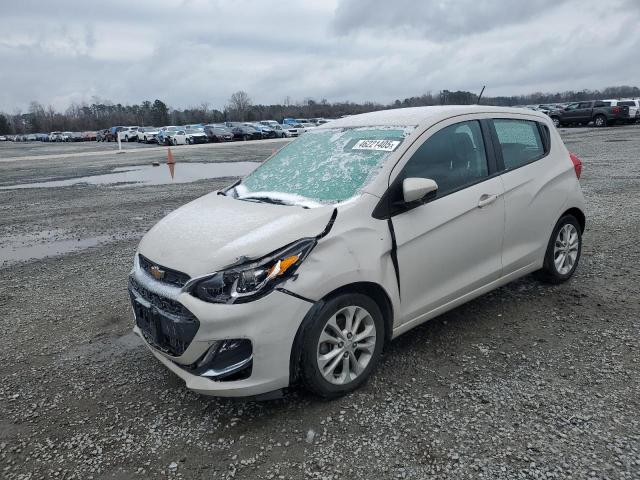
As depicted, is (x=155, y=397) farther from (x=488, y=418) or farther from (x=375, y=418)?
(x=488, y=418)

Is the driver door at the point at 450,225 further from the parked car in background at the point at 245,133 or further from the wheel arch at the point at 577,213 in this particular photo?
the parked car in background at the point at 245,133

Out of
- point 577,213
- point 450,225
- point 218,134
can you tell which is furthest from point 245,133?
point 450,225

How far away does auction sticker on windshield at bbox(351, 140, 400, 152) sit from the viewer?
3.64 meters

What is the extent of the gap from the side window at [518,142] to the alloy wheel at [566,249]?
2.64 feet

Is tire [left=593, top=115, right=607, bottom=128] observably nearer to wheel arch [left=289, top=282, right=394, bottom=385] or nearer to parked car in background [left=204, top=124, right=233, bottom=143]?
parked car in background [left=204, top=124, right=233, bottom=143]

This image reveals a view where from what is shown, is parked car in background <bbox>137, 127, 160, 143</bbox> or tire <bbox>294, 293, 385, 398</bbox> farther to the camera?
parked car in background <bbox>137, 127, 160, 143</bbox>

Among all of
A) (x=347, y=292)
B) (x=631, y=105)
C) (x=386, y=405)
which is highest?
(x=631, y=105)

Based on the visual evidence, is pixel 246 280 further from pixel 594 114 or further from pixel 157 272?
pixel 594 114

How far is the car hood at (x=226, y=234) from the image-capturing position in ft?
9.75

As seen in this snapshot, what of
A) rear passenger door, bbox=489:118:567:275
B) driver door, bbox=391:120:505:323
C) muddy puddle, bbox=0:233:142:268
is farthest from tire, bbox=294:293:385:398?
muddy puddle, bbox=0:233:142:268

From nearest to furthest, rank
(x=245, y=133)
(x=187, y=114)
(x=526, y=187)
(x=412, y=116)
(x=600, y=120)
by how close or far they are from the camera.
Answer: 1. (x=412, y=116)
2. (x=526, y=187)
3. (x=600, y=120)
4. (x=245, y=133)
5. (x=187, y=114)

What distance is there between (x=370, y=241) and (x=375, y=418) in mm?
1081

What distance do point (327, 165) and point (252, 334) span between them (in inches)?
61.5

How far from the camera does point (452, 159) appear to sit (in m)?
3.84
